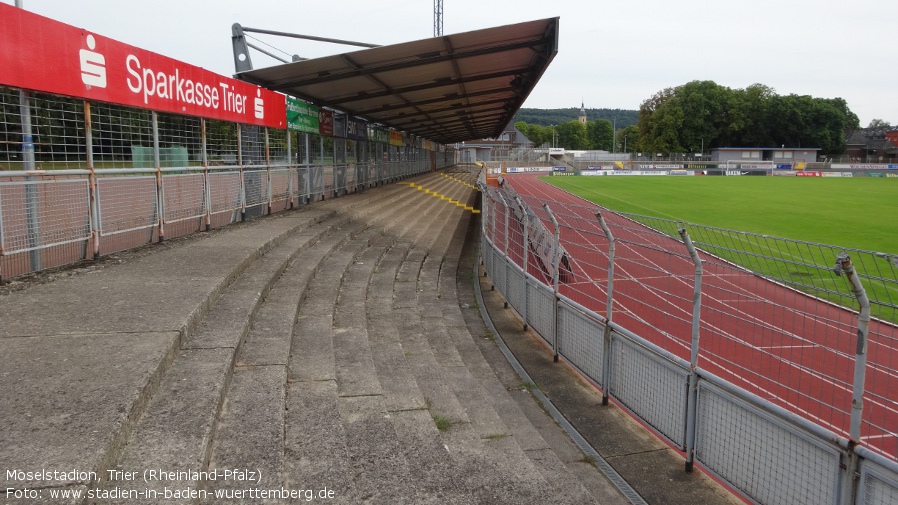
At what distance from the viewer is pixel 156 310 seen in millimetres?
5242

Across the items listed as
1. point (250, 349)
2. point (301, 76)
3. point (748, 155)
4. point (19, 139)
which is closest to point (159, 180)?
point (19, 139)

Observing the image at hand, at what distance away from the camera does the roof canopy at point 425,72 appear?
12078 mm

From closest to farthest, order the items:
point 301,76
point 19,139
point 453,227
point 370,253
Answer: point 19,139, point 370,253, point 301,76, point 453,227

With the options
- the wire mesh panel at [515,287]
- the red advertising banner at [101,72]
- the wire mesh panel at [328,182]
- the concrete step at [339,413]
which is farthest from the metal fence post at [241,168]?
the wire mesh panel at [515,287]

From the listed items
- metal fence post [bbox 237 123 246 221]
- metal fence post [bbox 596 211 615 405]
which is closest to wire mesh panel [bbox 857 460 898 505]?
metal fence post [bbox 596 211 615 405]

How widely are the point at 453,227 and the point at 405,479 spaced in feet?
48.1

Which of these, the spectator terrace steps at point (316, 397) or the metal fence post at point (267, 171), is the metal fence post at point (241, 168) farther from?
the spectator terrace steps at point (316, 397)

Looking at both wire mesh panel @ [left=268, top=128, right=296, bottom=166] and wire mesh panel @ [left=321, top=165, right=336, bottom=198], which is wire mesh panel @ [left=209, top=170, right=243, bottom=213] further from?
wire mesh panel @ [left=321, top=165, right=336, bottom=198]

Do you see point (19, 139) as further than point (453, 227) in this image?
No

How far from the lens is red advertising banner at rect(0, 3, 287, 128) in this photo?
19.8 ft

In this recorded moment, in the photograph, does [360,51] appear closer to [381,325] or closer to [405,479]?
[381,325]

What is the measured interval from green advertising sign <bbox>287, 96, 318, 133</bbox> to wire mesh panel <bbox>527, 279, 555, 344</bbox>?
27.7 feet

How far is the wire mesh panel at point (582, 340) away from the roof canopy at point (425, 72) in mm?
6525

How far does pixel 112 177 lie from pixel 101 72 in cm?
125
